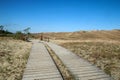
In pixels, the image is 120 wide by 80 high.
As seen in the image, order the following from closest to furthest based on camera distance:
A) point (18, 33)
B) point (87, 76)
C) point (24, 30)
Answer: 1. point (87, 76)
2. point (18, 33)
3. point (24, 30)

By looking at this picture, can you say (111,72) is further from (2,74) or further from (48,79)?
(2,74)

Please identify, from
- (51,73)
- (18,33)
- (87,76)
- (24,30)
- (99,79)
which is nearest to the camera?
(99,79)

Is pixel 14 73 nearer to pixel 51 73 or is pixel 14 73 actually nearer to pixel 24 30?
pixel 51 73

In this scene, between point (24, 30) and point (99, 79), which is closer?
point (99, 79)

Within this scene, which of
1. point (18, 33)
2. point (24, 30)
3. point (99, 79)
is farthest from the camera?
point (24, 30)

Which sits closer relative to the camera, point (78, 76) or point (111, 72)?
point (78, 76)

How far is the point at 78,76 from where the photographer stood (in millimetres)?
7059

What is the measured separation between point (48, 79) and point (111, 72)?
350 centimetres

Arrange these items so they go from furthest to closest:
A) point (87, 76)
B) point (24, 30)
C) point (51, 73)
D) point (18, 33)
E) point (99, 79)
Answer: point (24, 30), point (18, 33), point (51, 73), point (87, 76), point (99, 79)

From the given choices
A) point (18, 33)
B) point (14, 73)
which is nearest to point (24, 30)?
point (18, 33)

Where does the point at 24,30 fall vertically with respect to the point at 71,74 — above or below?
above

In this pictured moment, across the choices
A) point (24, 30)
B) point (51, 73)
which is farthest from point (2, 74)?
point (24, 30)

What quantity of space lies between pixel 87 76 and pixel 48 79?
183cm

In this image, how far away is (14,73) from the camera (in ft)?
25.2
